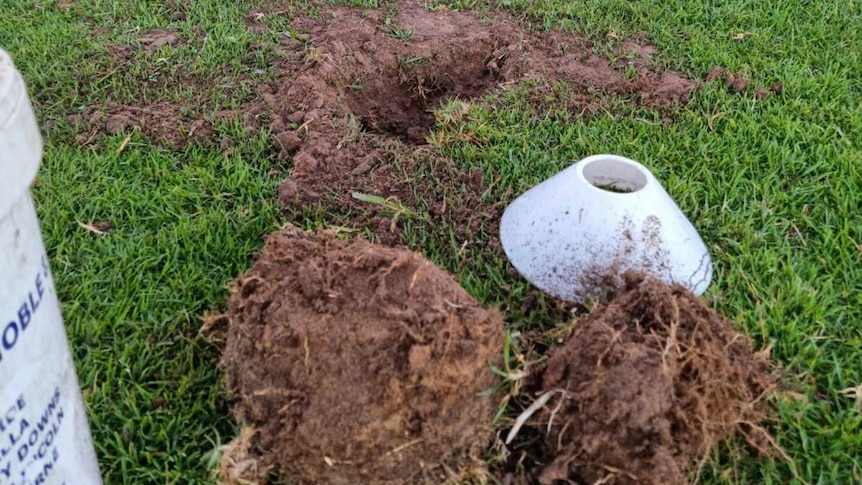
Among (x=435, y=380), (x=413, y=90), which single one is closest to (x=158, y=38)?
(x=413, y=90)

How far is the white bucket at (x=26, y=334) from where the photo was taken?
1.34 meters

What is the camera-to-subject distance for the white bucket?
4.39 feet

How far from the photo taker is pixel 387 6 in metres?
4.55

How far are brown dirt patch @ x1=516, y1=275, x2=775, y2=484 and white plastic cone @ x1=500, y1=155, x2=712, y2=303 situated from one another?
320 mm

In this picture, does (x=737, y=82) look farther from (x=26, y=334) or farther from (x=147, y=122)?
(x=26, y=334)

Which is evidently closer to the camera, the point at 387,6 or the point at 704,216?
the point at 704,216

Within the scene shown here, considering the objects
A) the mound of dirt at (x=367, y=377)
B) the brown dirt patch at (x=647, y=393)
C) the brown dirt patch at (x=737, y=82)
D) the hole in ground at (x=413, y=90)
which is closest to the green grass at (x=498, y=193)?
the brown dirt patch at (x=737, y=82)

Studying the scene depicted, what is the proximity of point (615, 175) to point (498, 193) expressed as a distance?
1.62 feet

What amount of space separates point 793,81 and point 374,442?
2.96m

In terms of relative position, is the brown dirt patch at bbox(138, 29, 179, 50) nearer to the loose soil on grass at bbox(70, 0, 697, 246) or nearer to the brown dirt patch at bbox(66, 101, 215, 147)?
the loose soil on grass at bbox(70, 0, 697, 246)

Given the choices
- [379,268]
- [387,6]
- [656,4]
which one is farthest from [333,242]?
[656,4]

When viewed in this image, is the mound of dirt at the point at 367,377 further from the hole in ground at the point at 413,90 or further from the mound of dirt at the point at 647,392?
the hole in ground at the point at 413,90

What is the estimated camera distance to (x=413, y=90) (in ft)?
13.2

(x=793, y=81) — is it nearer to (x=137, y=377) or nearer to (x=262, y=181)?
(x=262, y=181)
